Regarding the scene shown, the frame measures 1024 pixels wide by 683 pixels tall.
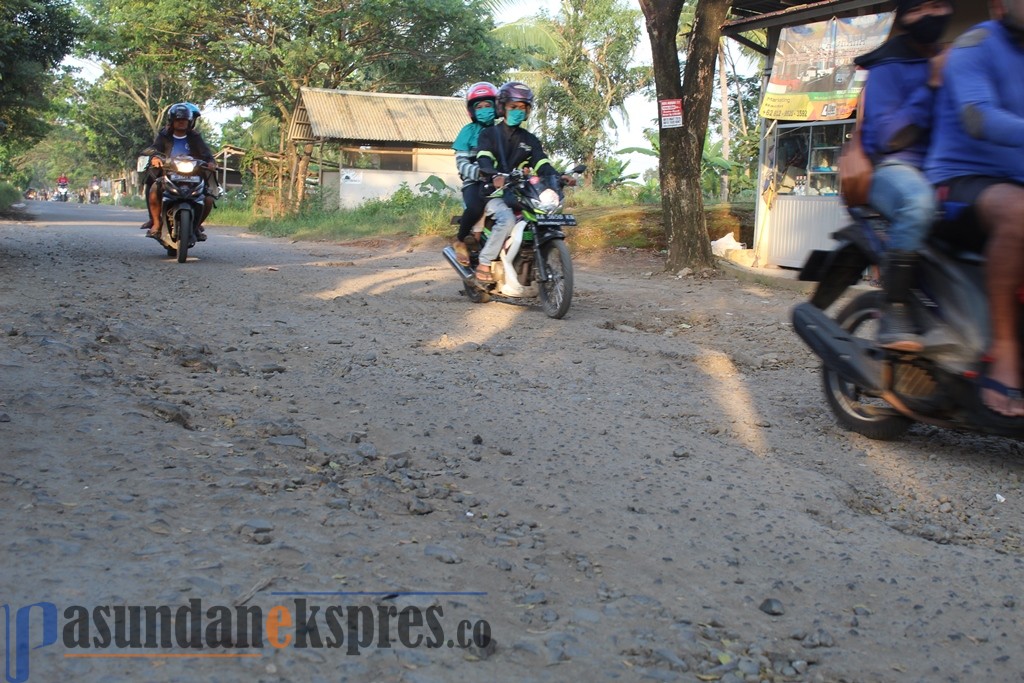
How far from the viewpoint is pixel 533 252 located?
8.02 metres

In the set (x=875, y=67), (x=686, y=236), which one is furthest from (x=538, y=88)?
(x=875, y=67)

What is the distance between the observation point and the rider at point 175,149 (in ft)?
36.5

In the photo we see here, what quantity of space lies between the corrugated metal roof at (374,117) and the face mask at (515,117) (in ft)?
73.3

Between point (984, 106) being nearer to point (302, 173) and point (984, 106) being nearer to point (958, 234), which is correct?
point (958, 234)

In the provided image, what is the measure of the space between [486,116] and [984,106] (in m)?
5.02

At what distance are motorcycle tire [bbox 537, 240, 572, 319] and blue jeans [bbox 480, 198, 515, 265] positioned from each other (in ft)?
1.23

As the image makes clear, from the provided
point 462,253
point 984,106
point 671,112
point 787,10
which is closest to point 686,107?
point 671,112

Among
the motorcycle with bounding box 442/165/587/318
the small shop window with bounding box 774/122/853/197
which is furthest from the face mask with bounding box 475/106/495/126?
the small shop window with bounding box 774/122/853/197

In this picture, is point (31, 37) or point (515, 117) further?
point (31, 37)

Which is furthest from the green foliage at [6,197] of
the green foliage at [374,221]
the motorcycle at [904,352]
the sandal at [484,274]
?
the motorcycle at [904,352]

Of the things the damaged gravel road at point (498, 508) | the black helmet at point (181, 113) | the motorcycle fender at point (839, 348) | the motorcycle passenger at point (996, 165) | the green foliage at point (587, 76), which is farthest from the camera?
the green foliage at point (587, 76)

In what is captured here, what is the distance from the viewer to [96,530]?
2586mm

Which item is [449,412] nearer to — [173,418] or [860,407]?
[173,418]

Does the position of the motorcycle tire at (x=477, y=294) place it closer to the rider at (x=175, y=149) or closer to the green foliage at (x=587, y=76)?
the rider at (x=175, y=149)
